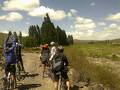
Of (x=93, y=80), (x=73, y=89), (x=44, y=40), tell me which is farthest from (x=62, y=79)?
(x=44, y=40)

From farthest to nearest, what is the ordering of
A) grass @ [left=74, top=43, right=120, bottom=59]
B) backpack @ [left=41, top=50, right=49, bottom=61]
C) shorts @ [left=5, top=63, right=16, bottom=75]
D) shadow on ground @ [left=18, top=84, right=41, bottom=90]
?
1. grass @ [left=74, top=43, right=120, bottom=59]
2. backpack @ [left=41, top=50, right=49, bottom=61]
3. shadow on ground @ [left=18, top=84, right=41, bottom=90]
4. shorts @ [left=5, top=63, right=16, bottom=75]

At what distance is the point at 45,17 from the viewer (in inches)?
4658

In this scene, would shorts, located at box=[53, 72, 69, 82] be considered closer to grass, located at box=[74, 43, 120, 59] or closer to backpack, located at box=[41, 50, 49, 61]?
backpack, located at box=[41, 50, 49, 61]

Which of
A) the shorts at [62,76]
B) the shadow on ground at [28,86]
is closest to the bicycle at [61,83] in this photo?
the shorts at [62,76]

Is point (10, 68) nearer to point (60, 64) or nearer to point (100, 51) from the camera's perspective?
point (60, 64)

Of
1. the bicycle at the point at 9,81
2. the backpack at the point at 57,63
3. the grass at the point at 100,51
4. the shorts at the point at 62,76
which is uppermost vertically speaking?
the backpack at the point at 57,63

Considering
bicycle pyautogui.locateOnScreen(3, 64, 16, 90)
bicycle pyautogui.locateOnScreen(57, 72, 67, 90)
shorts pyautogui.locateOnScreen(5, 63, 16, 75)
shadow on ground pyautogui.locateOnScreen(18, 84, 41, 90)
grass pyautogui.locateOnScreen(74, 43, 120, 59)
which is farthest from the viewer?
grass pyautogui.locateOnScreen(74, 43, 120, 59)

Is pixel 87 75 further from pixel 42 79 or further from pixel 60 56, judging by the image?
pixel 60 56

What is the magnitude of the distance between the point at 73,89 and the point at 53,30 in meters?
102

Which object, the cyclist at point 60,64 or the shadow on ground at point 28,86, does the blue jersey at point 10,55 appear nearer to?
the shadow on ground at point 28,86

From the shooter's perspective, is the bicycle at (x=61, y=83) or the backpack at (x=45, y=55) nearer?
the bicycle at (x=61, y=83)

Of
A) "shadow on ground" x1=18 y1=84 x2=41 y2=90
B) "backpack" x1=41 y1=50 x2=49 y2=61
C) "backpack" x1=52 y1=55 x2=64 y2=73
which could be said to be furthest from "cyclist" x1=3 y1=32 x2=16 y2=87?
"backpack" x1=41 y1=50 x2=49 y2=61

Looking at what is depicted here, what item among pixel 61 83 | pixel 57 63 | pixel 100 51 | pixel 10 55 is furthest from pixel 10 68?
pixel 100 51

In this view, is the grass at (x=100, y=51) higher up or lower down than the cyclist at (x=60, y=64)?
lower down
